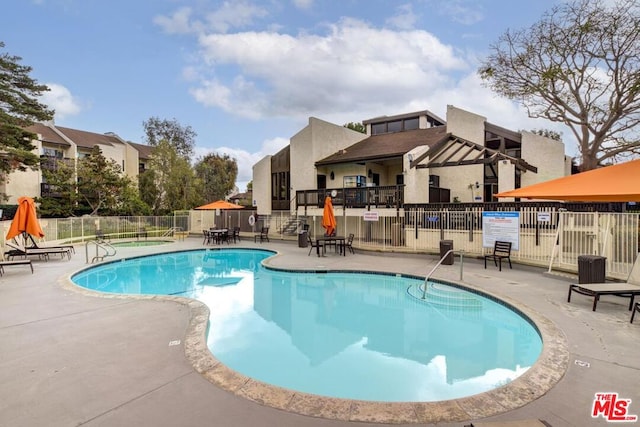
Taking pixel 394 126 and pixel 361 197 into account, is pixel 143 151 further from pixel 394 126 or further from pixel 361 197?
pixel 361 197

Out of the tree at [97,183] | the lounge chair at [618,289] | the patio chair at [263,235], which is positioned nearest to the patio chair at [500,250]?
the lounge chair at [618,289]

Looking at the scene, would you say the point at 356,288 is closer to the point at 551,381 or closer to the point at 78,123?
the point at 551,381

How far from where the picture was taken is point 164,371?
385 centimetres

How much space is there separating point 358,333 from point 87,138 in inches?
1619

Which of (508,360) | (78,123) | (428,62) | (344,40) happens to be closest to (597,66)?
(428,62)

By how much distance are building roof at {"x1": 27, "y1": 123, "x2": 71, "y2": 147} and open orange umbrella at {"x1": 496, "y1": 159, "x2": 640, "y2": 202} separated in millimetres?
Answer: 39421

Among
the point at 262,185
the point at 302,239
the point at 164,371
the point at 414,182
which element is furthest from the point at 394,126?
the point at 164,371

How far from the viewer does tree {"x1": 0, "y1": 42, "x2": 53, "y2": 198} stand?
21.0m

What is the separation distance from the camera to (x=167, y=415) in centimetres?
300

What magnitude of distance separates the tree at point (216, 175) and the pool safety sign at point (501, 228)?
105 ft

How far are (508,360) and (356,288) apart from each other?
5058mm

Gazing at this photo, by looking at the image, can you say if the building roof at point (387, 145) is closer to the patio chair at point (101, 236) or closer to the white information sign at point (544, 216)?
the white information sign at point (544, 216)

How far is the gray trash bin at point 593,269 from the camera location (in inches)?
294

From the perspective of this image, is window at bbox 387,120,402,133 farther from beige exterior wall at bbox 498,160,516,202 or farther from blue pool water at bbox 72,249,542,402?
blue pool water at bbox 72,249,542,402
